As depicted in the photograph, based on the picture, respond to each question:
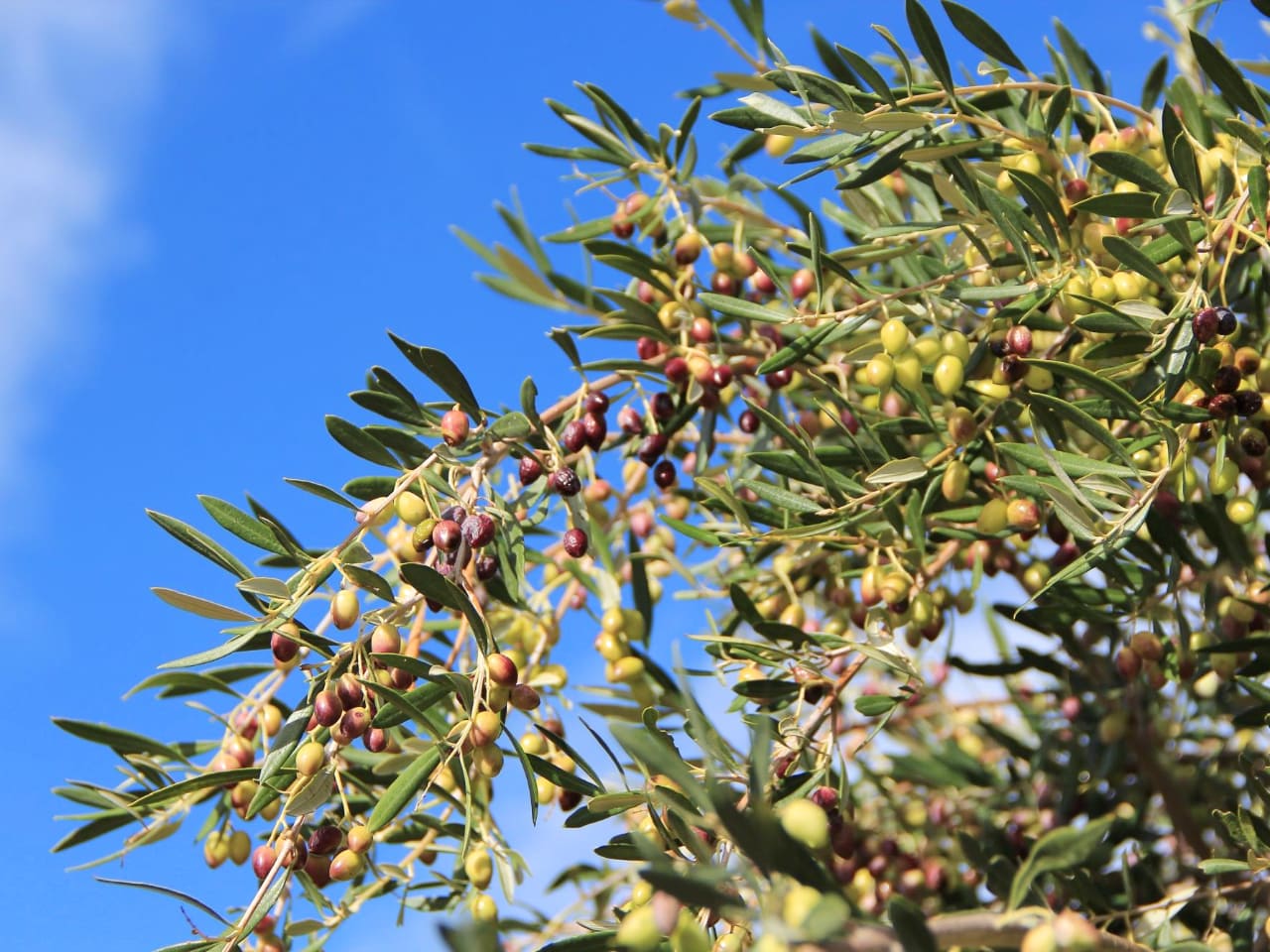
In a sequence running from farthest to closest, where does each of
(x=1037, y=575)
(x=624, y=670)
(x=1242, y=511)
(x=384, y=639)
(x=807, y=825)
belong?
(x=1037, y=575) → (x=624, y=670) → (x=1242, y=511) → (x=384, y=639) → (x=807, y=825)

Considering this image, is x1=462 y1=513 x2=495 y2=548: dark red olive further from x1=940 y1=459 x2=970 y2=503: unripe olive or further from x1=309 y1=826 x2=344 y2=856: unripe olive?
x1=940 y1=459 x2=970 y2=503: unripe olive

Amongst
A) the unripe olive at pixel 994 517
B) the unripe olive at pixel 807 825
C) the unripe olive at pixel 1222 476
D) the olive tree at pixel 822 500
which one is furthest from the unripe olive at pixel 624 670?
the unripe olive at pixel 807 825

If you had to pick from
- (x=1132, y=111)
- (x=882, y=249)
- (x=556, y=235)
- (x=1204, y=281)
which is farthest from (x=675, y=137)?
(x=1204, y=281)

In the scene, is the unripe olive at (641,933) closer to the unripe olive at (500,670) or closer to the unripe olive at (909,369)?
the unripe olive at (500,670)

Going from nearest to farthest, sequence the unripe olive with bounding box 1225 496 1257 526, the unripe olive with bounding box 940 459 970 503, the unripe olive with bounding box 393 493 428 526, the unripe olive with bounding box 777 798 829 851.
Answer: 1. the unripe olive with bounding box 777 798 829 851
2. the unripe olive with bounding box 393 493 428 526
3. the unripe olive with bounding box 940 459 970 503
4. the unripe olive with bounding box 1225 496 1257 526

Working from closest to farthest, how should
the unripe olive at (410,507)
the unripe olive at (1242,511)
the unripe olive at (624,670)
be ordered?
the unripe olive at (410,507)
the unripe olive at (1242,511)
the unripe olive at (624,670)

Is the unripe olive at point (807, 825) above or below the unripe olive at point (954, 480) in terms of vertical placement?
below

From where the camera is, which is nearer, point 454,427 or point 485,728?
point 485,728

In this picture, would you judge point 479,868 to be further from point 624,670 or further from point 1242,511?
point 1242,511

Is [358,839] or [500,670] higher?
[500,670]

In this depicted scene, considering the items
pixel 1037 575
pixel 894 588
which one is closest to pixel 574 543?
pixel 894 588

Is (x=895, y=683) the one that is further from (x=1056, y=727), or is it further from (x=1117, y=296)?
(x=1056, y=727)

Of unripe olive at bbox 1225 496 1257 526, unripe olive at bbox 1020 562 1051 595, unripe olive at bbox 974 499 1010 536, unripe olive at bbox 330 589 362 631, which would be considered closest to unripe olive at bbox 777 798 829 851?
unripe olive at bbox 330 589 362 631

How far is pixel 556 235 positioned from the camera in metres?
2.48
